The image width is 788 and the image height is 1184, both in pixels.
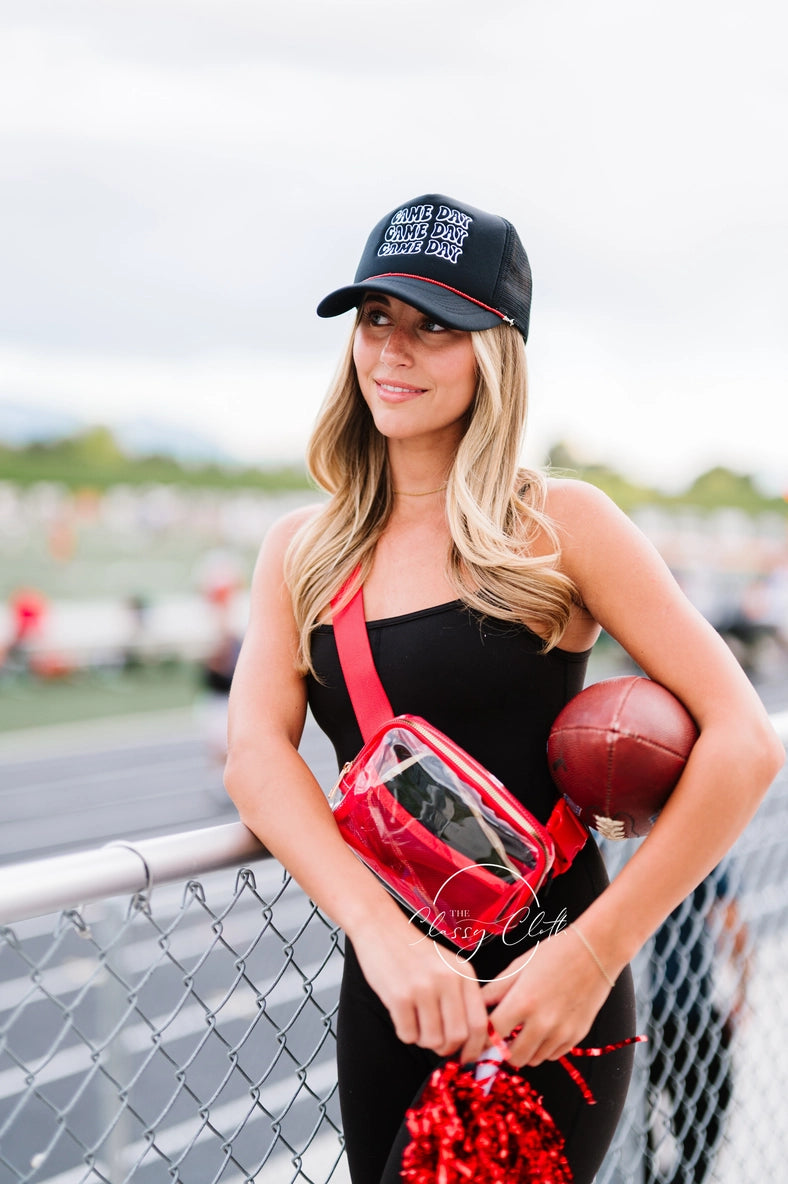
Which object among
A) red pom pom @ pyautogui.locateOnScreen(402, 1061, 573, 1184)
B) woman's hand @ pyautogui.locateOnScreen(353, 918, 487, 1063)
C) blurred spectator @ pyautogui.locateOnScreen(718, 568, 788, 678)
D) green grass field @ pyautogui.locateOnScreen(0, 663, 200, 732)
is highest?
woman's hand @ pyautogui.locateOnScreen(353, 918, 487, 1063)

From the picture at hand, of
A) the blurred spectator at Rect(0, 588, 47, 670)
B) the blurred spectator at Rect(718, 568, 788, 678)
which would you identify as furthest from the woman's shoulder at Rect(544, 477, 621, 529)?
the blurred spectator at Rect(718, 568, 788, 678)

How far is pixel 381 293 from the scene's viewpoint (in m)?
1.97

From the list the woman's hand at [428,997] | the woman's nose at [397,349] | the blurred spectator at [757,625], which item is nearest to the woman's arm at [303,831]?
the woman's hand at [428,997]

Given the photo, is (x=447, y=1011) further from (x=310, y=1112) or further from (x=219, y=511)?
(x=219, y=511)

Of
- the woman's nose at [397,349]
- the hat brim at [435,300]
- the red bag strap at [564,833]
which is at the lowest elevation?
the red bag strap at [564,833]

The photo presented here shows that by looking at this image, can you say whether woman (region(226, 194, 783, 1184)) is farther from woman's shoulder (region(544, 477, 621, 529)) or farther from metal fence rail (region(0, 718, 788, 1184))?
metal fence rail (region(0, 718, 788, 1184))

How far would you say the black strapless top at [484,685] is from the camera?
1.81m

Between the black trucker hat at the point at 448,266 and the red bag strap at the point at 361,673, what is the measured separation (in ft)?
1.78

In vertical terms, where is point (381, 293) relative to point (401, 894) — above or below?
above

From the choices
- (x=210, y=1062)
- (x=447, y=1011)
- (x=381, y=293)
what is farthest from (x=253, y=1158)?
(x=381, y=293)

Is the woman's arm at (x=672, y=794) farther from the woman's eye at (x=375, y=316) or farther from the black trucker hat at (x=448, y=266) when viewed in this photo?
the woman's eye at (x=375, y=316)

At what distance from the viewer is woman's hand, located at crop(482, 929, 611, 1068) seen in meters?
1.59

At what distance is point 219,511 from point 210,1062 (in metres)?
44.0

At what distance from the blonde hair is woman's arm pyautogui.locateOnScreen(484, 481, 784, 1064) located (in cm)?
9
